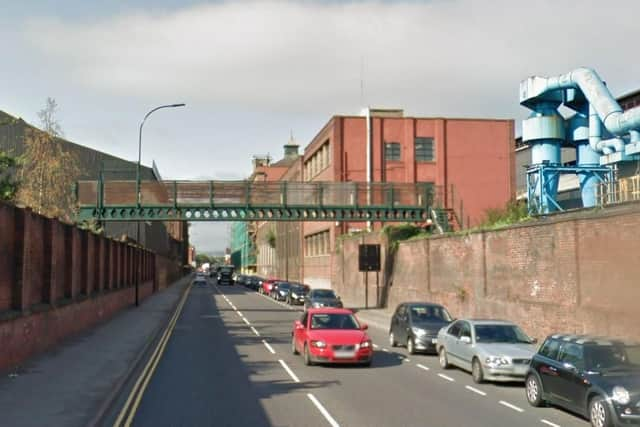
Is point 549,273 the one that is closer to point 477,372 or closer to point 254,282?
point 477,372

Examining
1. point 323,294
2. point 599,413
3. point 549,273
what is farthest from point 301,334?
point 323,294

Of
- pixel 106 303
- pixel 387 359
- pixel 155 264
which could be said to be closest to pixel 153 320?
pixel 106 303

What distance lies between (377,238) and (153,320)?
17367mm

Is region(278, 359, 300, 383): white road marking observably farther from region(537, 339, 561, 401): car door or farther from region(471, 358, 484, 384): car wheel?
region(537, 339, 561, 401): car door

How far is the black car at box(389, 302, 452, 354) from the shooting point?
21266 mm

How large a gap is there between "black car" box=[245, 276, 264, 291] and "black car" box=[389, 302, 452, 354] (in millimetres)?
53701

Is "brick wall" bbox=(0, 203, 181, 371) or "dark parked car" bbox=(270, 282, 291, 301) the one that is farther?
"dark parked car" bbox=(270, 282, 291, 301)

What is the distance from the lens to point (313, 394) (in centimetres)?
1384

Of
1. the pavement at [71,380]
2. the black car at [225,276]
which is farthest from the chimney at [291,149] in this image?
the pavement at [71,380]

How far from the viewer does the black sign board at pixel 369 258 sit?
138ft

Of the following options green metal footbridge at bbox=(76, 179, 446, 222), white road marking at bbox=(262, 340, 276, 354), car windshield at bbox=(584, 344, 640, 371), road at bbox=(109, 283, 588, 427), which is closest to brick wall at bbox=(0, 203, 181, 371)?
road at bbox=(109, 283, 588, 427)

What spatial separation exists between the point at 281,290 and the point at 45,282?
36498mm

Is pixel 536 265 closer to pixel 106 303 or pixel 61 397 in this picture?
pixel 61 397

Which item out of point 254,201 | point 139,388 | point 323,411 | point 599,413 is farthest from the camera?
point 254,201
